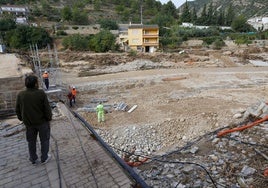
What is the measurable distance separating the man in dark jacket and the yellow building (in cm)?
3647

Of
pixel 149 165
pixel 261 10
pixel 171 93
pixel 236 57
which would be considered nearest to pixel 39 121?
pixel 149 165

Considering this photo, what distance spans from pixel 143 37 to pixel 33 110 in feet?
121

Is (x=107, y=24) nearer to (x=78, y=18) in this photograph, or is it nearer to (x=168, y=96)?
(x=78, y=18)

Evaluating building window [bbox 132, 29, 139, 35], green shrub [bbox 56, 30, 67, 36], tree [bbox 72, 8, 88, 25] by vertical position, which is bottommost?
building window [bbox 132, 29, 139, 35]

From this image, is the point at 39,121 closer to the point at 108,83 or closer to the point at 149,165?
the point at 149,165

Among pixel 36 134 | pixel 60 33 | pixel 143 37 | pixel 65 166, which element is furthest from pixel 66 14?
pixel 65 166

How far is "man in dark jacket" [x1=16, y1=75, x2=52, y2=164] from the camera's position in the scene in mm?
3855

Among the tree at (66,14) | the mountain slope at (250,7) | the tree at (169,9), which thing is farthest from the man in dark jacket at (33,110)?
the mountain slope at (250,7)

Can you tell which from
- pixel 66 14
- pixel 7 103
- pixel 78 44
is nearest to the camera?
pixel 7 103

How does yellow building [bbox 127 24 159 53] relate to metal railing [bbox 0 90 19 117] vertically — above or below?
above

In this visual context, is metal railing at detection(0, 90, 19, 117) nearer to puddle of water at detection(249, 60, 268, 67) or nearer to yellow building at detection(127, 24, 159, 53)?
puddle of water at detection(249, 60, 268, 67)

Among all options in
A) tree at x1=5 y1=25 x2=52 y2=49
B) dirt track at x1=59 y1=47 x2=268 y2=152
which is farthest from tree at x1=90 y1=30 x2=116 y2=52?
dirt track at x1=59 y1=47 x2=268 y2=152

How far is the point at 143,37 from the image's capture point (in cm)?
3931

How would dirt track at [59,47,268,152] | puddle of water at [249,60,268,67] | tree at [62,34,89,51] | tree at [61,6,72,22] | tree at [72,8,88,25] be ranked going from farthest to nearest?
1. tree at [72,8,88,25]
2. tree at [61,6,72,22]
3. tree at [62,34,89,51]
4. puddle of water at [249,60,268,67]
5. dirt track at [59,47,268,152]
